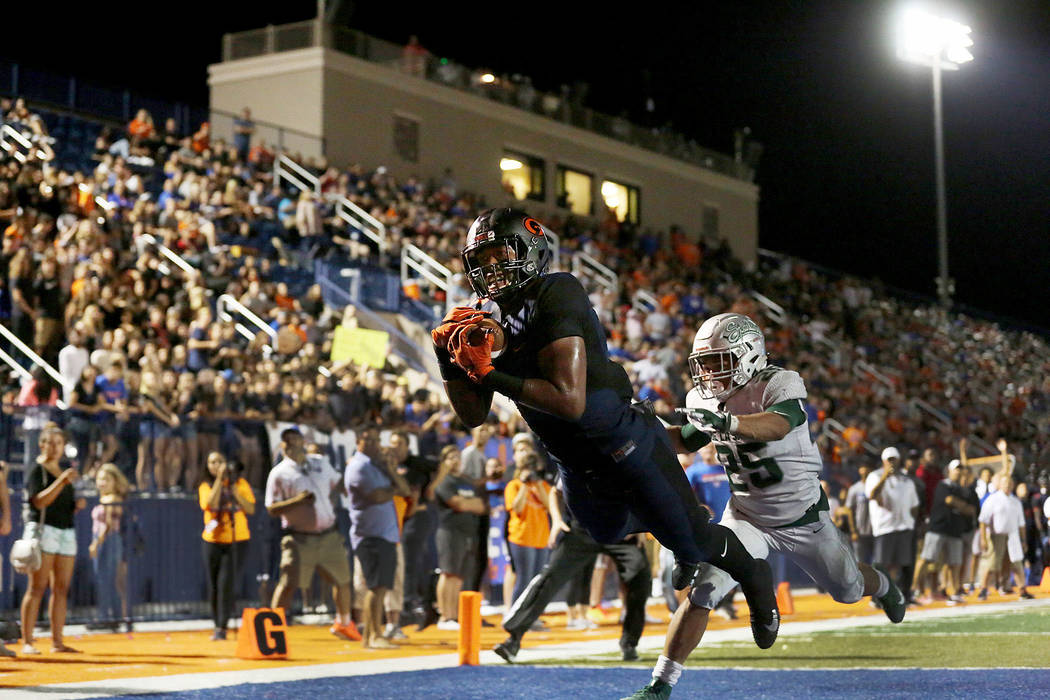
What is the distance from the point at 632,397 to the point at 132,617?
8.24 meters

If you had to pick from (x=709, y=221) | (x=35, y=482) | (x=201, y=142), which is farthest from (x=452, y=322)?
(x=709, y=221)

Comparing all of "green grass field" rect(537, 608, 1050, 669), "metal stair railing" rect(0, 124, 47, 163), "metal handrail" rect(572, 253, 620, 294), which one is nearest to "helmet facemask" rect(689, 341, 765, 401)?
"green grass field" rect(537, 608, 1050, 669)

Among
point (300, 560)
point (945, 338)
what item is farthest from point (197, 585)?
point (945, 338)

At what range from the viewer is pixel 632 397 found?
616 cm

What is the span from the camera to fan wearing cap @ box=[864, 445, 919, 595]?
15.9m

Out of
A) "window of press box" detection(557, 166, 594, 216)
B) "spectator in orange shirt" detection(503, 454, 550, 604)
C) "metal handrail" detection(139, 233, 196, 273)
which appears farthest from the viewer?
"window of press box" detection(557, 166, 594, 216)

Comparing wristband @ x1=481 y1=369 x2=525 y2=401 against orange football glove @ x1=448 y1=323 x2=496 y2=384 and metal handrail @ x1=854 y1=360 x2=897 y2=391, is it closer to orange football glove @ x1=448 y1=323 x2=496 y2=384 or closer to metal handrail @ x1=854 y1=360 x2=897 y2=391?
orange football glove @ x1=448 y1=323 x2=496 y2=384

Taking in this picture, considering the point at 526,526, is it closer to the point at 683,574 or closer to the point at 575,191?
the point at 683,574

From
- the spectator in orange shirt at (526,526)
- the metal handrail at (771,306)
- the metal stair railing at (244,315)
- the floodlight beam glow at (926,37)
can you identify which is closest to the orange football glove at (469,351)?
the spectator in orange shirt at (526,526)

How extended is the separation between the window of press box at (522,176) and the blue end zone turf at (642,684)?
21439 mm

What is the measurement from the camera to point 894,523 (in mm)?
15992

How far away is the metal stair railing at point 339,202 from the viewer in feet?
71.6

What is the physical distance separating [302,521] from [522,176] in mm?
19243

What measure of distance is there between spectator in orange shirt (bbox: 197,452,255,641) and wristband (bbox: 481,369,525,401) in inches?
298
